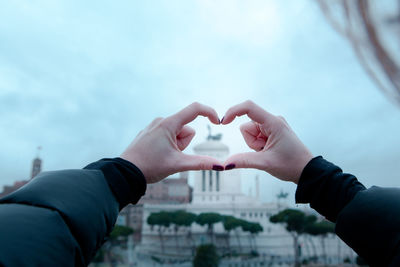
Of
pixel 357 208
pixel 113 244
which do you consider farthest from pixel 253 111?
pixel 113 244

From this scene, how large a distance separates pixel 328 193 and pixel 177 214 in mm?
46740

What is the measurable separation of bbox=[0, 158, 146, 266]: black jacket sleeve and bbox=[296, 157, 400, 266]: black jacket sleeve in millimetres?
650

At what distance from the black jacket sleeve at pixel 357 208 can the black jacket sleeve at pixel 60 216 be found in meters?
0.65

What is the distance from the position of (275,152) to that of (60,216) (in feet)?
2.78

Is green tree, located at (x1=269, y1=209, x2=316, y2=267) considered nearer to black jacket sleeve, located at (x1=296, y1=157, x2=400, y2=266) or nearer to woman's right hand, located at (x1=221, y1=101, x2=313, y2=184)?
woman's right hand, located at (x1=221, y1=101, x2=313, y2=184)

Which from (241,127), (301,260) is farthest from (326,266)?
(241,127)

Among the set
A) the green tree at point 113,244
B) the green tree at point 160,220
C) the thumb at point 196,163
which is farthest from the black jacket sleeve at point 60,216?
the green tree at point 160,220

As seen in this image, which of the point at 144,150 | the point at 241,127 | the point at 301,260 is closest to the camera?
the point at 144,150

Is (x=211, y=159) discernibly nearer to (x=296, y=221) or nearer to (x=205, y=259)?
(x=205, y=259)

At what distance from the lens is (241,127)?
1.80 meters

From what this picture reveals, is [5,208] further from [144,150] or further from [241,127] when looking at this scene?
[241,127]

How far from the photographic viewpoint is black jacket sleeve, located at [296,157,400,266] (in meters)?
0.98

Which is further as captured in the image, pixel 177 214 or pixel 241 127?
pixel 177 214

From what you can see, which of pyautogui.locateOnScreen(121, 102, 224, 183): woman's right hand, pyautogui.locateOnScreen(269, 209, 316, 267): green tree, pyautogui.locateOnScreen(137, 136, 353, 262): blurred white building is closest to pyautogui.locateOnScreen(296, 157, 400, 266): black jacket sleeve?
pyautogui.locateOnScreen(121, 102, 224, 183): woman's right hand
